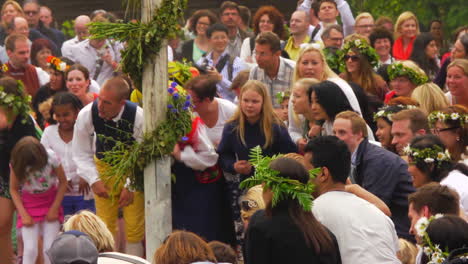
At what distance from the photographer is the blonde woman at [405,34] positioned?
44.3 feet

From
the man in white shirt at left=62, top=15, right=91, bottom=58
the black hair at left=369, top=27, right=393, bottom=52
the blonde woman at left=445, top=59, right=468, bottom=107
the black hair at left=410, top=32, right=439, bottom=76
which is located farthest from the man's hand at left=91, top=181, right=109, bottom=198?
the black hair at left=410, top=32, right=439, bottom=76

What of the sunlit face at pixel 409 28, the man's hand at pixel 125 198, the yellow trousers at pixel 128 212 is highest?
the sunlit face at pixel 409 28

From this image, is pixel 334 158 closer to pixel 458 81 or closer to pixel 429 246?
pixel 429 246

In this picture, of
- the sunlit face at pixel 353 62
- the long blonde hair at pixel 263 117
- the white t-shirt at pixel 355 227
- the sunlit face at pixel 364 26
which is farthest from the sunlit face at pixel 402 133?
the sunlit face at pixel 364 26

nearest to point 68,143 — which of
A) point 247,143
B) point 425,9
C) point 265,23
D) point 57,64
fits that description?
point 57,64

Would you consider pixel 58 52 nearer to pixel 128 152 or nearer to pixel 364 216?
pixel 128 152

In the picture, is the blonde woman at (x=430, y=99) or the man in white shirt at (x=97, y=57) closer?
the blonde woman at (x=430, y=99)

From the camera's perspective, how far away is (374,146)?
8.09m

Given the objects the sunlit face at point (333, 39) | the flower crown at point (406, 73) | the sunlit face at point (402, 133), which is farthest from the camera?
the sunlit face at point (333, 39)

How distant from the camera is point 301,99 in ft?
30.9

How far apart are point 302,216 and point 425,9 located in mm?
12170

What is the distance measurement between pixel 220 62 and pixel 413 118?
4927mm

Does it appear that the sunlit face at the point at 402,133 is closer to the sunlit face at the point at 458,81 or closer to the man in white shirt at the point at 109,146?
the sunlit face at the point at 458,81

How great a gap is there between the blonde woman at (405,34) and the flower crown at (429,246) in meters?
7.56
